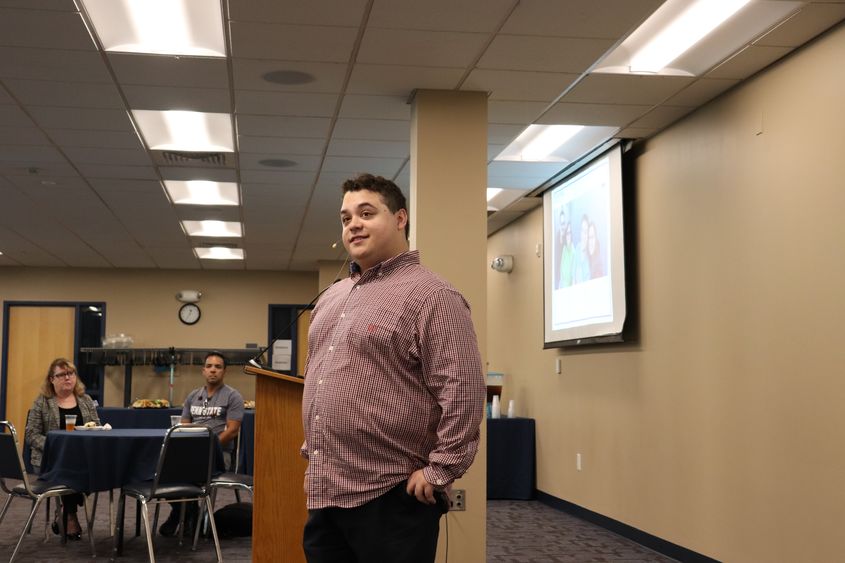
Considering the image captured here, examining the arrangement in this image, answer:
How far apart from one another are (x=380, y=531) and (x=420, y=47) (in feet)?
10.3

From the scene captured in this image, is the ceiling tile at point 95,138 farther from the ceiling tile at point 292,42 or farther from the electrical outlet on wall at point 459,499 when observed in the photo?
the electrical outlet on wall at point 459,499

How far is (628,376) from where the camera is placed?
6676mm

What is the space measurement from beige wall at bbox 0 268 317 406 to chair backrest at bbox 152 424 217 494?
857 centimetres

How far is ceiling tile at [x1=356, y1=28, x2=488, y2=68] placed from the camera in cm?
442

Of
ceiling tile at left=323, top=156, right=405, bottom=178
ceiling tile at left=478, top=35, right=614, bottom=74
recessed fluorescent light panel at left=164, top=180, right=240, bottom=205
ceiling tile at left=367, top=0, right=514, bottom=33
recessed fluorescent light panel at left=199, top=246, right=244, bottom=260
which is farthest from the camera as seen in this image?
recessed fluorescent light panel at left=199, top=246, right=244, bottom=260

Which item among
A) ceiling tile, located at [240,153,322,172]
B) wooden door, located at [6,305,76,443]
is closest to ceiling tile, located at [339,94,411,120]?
ceiling tile, located at [240,153,322,172]

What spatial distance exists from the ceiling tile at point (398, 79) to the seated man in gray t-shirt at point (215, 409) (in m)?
2.32

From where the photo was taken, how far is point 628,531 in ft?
21.7

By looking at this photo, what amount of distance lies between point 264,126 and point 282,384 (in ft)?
8.66

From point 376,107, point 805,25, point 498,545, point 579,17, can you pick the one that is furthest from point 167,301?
point 805,25

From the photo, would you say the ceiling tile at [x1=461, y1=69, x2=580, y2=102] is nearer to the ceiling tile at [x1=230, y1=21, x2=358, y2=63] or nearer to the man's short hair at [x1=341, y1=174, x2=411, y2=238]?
the ceiling tile at [x1=230, y1=21, x2=358, y2=63]

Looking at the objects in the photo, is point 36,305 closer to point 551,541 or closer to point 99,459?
point 99,459

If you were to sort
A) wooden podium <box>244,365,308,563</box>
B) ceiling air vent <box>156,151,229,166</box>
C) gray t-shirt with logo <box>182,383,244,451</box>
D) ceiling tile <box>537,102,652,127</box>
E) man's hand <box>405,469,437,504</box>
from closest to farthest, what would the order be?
man's hand <box>405,469,437,504</box>, wooden podium <box>244,365,308,563</box>, ceiling tile <box>537,102,652,127</box>, gray t-shirt with logo <box>182,383,244,451</box>, ceiling air vent <box>156,151,229,166</box>

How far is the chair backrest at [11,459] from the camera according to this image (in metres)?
5.23
